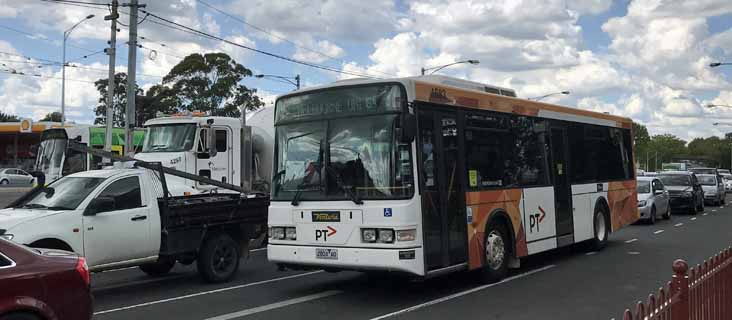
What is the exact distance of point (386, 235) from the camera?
8.77 metres

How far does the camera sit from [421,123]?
367 inches

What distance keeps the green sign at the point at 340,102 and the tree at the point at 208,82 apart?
1529 inches

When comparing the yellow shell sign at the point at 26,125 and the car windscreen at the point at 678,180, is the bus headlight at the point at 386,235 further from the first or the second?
the yellow shell sign at the point at 26,125

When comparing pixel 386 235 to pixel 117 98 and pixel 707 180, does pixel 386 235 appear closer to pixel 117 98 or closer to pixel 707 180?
pixel 707 180

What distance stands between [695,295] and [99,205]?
7603 mm

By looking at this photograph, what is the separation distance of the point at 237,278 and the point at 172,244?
5.28 feet

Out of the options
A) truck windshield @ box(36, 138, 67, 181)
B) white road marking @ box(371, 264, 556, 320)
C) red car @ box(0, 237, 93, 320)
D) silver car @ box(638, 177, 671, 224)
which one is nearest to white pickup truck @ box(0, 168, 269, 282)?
red car @ box(0, 237, 93, 320)

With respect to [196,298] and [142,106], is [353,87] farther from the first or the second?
[142,106]

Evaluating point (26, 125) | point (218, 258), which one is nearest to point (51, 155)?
point (218, 258)

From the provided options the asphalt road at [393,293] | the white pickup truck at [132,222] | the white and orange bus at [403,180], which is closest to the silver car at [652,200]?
the asphalt road at [393,293]

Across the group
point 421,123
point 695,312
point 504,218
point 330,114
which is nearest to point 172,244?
point 330,114

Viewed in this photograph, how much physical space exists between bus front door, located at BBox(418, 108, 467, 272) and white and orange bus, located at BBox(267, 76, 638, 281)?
0.05 ft

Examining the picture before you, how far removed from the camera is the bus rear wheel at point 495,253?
34.2ft

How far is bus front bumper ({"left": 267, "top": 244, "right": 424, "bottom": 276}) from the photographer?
8.65 meters
